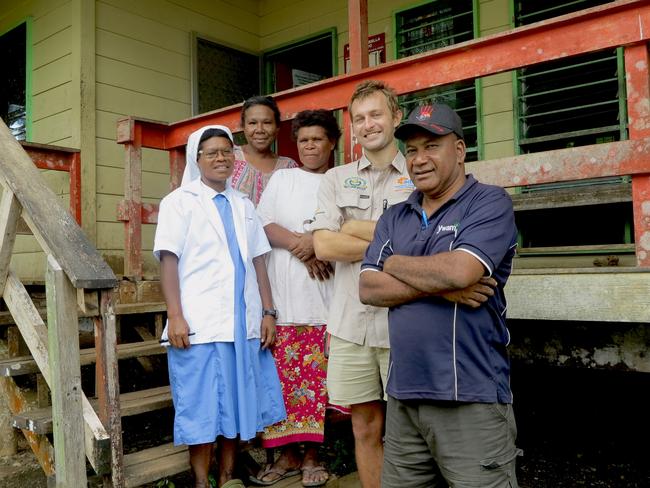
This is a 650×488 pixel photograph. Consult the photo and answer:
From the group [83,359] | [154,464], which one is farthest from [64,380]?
[83,359]

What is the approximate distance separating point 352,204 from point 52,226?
4.01 ft

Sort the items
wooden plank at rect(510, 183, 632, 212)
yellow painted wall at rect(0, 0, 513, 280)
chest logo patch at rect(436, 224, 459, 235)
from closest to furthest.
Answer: chest logo patch at rect(436, 224, 459, 235), wooden plank at rect(510, 183, 632, 212), yellow painted wall at rect(0, 0, 513, 280)

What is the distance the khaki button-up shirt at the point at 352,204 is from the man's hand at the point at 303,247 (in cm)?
26

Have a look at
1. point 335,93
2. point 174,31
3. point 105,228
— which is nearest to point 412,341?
point 335,93

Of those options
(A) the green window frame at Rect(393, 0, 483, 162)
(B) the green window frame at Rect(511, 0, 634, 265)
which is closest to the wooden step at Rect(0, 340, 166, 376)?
(B) the green window frame at Rect(511, 0, 634, 265)

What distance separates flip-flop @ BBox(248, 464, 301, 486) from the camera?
2.88m

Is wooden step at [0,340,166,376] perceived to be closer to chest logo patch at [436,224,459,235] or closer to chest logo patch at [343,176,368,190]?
chest logo patch at [343,176,368,190]

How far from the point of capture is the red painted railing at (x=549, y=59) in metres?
2.33

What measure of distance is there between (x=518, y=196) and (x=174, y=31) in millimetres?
3618

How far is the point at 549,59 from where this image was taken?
256 cm

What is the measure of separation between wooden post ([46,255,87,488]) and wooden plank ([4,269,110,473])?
4 cm

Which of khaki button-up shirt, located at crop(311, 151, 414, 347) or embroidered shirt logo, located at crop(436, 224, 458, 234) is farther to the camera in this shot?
khaki button-up shirt, located at crop(311, 151, 414, 347)

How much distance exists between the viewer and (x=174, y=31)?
6.04 meters

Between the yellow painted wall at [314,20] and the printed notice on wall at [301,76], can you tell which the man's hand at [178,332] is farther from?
the printed notice on wall at [301,76]
